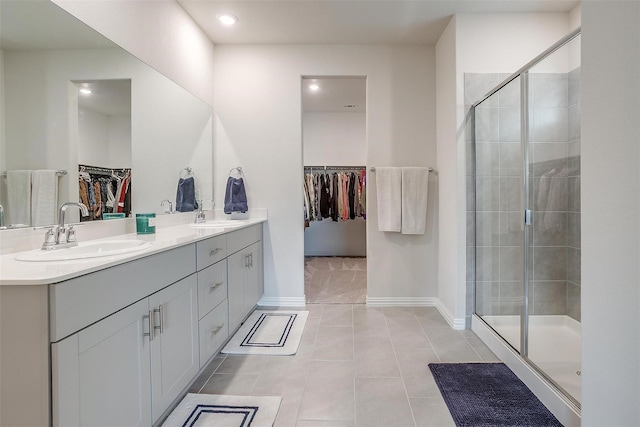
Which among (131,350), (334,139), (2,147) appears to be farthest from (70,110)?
(334,139)

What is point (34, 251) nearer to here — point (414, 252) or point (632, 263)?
point (632, 263)

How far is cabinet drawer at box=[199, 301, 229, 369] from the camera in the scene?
174 centimetres

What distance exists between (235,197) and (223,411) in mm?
1871

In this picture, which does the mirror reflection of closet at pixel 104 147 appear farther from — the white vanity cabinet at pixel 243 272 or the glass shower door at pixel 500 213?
the glass shower door at pixel 500 213

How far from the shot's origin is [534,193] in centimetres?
212

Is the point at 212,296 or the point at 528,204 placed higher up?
the point at 528,204

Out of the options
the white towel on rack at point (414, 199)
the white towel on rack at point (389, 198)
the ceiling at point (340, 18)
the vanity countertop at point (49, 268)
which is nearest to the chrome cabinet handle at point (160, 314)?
the vanity countertop at point (49, 268)

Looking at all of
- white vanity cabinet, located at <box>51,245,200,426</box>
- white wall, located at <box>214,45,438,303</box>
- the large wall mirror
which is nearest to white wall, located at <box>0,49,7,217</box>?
the large wall mirror

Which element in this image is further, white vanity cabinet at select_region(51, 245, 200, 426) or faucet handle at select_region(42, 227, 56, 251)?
faucet handle at select_region(42, 227, 56, 251)

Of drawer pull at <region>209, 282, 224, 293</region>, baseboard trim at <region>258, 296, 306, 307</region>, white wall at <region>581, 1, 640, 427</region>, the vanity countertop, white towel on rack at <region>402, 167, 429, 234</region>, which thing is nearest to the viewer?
the vanity countertop

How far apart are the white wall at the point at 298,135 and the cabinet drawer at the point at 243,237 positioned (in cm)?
24

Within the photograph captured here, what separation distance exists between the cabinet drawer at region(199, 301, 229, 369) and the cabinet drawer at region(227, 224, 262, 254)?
15.8 inches

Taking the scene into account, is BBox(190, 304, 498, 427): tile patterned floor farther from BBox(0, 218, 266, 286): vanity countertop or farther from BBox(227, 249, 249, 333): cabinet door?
BBox(0, 218, 266, 286): vanity countertop

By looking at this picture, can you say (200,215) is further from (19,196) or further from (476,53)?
(476,53)
